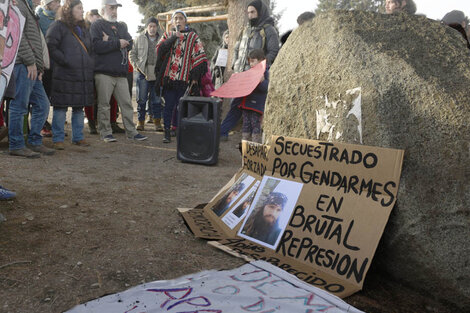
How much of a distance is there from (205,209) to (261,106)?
8.44 ft

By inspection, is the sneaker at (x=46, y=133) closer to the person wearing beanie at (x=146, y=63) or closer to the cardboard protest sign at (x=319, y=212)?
the person wearing beanie at (x=146, y=63)

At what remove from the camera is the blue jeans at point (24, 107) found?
4.22 metres


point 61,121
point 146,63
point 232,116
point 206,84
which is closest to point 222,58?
point 146,63

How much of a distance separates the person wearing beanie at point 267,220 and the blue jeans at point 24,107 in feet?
9.68

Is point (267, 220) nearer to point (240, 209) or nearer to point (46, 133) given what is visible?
point (240, 209)

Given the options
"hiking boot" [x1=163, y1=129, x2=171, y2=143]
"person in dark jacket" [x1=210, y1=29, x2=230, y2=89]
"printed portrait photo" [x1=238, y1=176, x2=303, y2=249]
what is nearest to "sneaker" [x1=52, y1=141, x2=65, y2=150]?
"hiking boot" [x1=163, y1=129, x2=171, y2=143]

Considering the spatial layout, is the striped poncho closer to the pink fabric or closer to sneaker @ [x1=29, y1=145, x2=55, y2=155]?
the pink fabric

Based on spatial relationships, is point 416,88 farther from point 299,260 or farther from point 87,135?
point 87,135

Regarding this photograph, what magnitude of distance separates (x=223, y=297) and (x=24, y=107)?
11.4 ft

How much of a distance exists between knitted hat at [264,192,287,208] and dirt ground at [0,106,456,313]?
1.46 feet

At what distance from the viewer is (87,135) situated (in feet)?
21.2

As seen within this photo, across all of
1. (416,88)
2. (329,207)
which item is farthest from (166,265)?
(416,88)

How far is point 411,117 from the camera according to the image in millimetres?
2088

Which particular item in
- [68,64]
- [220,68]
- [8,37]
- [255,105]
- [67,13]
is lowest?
[255,105]
